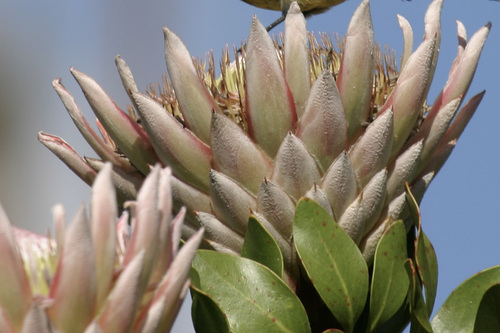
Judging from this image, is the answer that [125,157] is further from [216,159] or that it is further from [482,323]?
[482,323]

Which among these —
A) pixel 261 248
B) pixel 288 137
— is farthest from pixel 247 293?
pixel 288 137

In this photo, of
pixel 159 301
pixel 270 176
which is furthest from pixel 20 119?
pixel 159 301

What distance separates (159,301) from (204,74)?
0.49m

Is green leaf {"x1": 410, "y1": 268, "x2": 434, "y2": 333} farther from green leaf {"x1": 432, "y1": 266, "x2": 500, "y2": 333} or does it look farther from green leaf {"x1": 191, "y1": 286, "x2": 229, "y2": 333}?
green leaf {"x1": 191, "y1": 286, "x2": 229, "y2": 333}

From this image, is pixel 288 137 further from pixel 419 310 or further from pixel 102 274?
pixel 102 274

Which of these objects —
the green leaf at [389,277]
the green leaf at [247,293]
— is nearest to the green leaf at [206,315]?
the green leaf at [247,293]

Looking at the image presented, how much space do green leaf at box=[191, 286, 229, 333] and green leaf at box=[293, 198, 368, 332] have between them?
0.10 meters

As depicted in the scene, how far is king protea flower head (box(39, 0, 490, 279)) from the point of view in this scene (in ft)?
2.75

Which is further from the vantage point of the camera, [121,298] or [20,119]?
[20,119]

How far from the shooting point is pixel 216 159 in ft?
2.79

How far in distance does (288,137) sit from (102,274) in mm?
325

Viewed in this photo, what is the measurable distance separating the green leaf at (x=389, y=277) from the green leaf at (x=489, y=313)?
0.09 meters

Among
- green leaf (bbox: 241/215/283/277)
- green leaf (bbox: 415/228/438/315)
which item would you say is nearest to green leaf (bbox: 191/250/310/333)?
green leaf (bbox: 241/215/283/277)

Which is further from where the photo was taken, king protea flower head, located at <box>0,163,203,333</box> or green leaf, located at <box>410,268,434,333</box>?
green leaf, located at <box>410,268,434,333</box>
